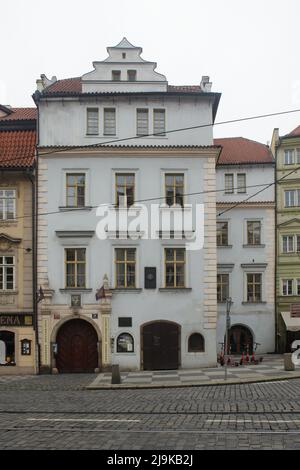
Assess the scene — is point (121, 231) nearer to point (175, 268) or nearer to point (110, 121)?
point (175, 268)

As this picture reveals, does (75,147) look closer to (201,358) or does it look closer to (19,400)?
(201,358)

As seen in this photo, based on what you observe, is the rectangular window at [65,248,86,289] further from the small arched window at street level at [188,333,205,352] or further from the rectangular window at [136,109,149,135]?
the rectangular window at [136,109,149,135]

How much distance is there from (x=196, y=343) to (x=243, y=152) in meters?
20.0

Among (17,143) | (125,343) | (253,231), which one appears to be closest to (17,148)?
(17,143)

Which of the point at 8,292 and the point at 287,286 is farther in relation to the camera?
the point at 287,286

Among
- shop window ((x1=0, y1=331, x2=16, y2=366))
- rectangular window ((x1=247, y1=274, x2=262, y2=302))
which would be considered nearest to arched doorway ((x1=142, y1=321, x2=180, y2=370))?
shop window ((x1=0, y1=331, x2=16, y2=366))

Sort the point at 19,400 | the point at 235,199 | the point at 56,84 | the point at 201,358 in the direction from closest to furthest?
1. the point at 19,400
2. the point at 201,358
3. the point at 56,84
4. the point at 235,199

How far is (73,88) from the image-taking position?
3023 cm

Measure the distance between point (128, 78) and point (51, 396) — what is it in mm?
15857

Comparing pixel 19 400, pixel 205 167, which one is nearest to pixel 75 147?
pixel 205 167

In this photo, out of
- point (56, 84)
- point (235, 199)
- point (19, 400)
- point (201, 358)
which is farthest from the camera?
point (235, 199)

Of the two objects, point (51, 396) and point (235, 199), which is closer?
point (51, 396)

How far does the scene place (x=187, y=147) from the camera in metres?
28.4

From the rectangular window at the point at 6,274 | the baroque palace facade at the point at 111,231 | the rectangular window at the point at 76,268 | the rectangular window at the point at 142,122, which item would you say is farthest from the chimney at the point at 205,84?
the rectangular window at the point at 6,274
